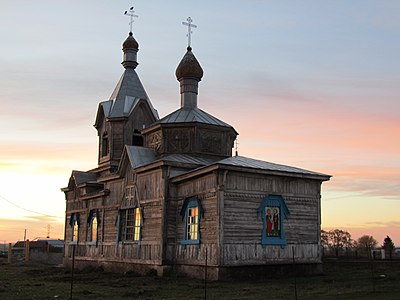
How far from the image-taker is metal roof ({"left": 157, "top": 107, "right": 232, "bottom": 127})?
2925 centimetres

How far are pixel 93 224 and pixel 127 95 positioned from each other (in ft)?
28.5

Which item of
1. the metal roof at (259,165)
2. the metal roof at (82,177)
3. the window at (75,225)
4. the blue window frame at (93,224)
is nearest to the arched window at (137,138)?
the metal roof at (82,177)

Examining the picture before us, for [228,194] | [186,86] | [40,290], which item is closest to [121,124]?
[186,86]

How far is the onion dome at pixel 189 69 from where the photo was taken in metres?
31.8

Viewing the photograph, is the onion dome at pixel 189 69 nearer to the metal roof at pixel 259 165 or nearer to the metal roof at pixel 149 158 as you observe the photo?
the metal roof at pixel 149 158

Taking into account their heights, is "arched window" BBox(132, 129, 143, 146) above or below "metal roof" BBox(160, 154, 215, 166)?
above

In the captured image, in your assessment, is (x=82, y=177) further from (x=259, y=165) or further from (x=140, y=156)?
→ (x=259, y=165)

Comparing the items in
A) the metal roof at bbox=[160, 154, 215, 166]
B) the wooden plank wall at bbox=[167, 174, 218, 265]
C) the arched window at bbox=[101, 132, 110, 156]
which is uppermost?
the arched window at bbox=[101, 132, 110, 156]

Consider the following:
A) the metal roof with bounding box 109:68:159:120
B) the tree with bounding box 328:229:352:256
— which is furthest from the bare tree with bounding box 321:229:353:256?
the metal roof with bounding box 109:68:159:120

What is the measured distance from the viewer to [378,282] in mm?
18672

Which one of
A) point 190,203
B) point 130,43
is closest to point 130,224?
point 190,203

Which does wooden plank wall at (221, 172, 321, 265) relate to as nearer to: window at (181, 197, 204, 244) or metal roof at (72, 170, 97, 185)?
window at (181, 197, 204, 244)

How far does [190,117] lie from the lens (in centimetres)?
2958

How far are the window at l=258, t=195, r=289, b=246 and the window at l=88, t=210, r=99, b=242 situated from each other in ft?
41.8
